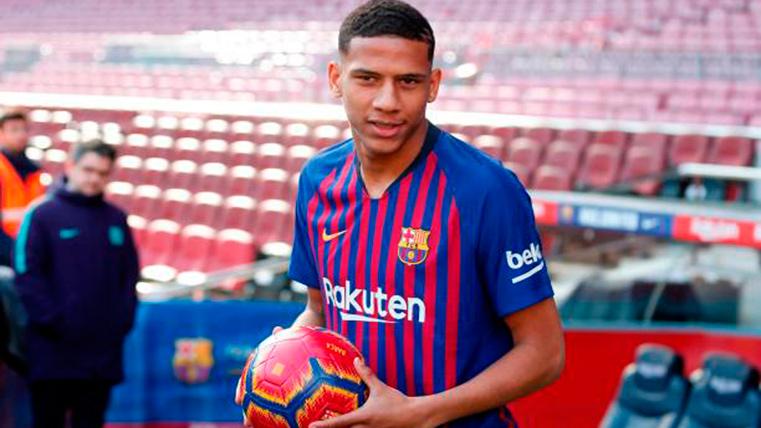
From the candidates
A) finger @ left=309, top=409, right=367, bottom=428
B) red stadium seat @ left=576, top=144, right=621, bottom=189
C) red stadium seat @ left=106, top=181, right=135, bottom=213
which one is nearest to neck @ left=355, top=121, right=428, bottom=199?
finger @ left=309, top=409, right=367, bottom=428

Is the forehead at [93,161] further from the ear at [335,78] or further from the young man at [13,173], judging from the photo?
the ear at [335,78]

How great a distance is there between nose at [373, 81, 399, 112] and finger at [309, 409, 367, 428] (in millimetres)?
493

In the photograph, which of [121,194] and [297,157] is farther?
[121,194]

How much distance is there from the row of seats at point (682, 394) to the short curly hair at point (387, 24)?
10.8 ft

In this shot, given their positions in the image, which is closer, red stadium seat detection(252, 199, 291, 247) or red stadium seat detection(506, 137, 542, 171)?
Answer: red stadium seat detection(252, 199, 291, 247)

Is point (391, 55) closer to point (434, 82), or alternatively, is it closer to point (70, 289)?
point (434, 82)

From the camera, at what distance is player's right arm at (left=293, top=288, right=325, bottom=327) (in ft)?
7.25

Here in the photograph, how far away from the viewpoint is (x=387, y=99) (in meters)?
1.82

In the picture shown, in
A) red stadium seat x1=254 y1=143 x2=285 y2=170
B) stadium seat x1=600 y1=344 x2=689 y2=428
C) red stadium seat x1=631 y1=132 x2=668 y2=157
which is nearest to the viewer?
stadium seat x1=600 y1=344 x2=689 y2=428

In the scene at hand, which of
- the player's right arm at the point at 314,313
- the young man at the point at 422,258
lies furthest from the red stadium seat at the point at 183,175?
the young man at the point at 422,258

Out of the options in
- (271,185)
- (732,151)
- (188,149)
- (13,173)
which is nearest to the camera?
(13,173)

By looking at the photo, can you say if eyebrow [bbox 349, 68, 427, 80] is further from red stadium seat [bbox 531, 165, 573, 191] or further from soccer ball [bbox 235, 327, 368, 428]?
red stadium seat [bbox 531, 165, 573, 191]

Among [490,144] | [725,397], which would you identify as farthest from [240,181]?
[725,397]

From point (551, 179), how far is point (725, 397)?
5.00m
